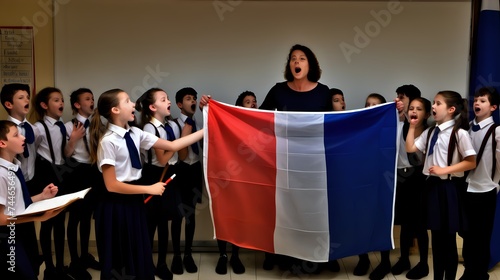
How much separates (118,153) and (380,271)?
1.95 metres

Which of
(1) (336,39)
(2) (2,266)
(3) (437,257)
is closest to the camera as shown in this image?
(2) (2,266)

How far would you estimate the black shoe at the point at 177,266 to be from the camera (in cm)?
390

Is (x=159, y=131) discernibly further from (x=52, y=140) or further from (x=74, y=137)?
(x=52, y=140)

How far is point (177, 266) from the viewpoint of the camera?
391 centimetres

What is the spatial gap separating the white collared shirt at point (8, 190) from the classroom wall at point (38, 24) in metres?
1.47

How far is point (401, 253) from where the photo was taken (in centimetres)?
397

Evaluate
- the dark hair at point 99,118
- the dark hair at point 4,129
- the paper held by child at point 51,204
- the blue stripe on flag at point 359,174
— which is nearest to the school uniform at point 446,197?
the blue stripe on flag at point 359,174

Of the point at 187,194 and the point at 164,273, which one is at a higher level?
the point at 187,194

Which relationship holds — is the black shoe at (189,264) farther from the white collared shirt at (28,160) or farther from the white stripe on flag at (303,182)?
the white collared shirt at (28,160)

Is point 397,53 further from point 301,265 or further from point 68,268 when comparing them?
point 68,268

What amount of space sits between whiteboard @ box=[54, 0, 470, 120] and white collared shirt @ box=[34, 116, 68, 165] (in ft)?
1.93

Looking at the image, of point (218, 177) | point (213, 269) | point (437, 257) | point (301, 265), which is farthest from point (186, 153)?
point (437, 257)

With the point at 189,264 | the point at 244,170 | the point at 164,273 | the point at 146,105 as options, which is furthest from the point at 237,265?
the point at 146,105

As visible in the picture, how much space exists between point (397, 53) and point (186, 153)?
1744 mm
